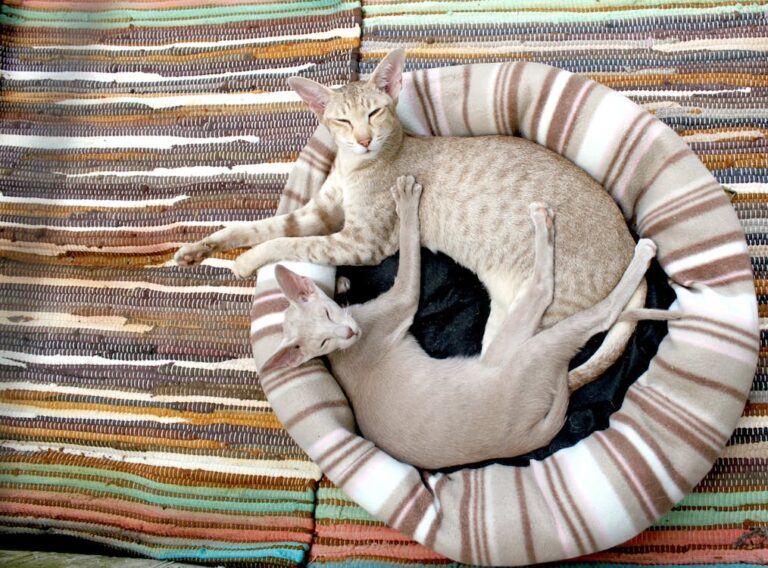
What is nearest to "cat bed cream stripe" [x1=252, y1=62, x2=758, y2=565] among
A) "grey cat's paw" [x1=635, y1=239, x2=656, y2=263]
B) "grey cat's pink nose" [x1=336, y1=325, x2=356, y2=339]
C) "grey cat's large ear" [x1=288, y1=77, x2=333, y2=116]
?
"grey cat's paw" [x1=635, y1=239, x2=656, y2=263]

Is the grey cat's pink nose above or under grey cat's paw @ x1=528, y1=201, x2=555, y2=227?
under

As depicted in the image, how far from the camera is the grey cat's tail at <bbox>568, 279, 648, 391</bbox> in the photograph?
1413 millimetres

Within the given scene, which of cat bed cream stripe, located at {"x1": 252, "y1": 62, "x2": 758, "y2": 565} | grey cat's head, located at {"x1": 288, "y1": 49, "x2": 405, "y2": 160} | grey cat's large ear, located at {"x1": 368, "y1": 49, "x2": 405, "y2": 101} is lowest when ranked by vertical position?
cat bed cream stripe, located at {"x1": 252, "y1": 62, "x2": 758, "y2": 565}

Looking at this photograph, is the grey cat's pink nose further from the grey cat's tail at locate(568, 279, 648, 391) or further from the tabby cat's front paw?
the grey cat's tail at locate(568, 279, 648, 391)

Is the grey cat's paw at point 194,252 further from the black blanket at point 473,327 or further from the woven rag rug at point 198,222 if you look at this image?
the black blanket at point 473,327

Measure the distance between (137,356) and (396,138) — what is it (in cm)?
93

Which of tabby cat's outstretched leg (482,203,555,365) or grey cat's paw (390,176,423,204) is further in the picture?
grey cat's paw (390,176,423,204)

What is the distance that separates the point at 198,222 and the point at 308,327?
0.61 metres

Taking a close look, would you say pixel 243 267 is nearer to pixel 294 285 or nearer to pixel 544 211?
pixel 294 285

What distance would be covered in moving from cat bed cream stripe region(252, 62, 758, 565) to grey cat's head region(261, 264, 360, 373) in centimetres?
9

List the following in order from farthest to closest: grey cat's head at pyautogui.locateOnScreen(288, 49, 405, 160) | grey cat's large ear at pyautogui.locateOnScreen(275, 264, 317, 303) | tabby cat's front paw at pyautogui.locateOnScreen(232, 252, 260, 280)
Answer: tabby cat's front paw at pyautogui.locateOnScreen(232, 252, 260, 280)
grey cat's head at pyautogui.locateOnScreen(288, 49, 405, 160)
grey cat's large ear at pyautogui.locateOnScreen(275, 264, 317, 303)

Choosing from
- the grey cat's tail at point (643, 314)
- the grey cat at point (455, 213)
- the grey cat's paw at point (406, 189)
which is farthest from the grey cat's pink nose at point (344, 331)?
the grey cat's tail at point (643, 314)

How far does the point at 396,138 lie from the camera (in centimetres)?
153

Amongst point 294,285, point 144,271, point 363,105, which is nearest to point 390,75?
point 363,105
